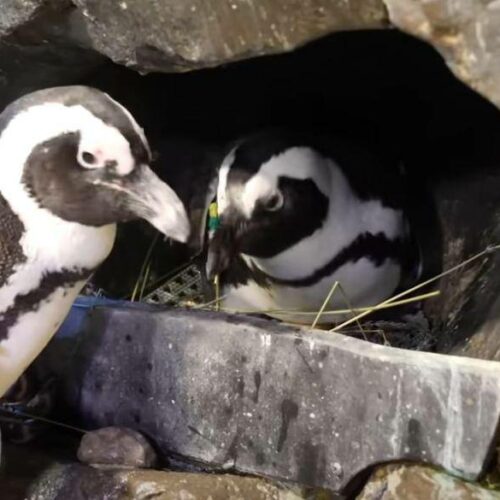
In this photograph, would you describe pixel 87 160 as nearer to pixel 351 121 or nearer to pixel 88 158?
pixel 88 158

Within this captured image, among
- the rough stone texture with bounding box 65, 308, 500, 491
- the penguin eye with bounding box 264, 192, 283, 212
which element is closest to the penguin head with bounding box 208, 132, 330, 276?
the penguin eye with bounding box 264, 192, 283, 212

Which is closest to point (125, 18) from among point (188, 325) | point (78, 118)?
point (78, 118)

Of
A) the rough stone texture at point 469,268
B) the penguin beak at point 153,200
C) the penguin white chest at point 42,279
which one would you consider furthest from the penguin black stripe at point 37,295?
the rough stone texture at point 469,268

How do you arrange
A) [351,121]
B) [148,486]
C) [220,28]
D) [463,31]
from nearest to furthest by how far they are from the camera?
1. [463,31]
2. [220,28]
3. [148,486]
4. [351,121]

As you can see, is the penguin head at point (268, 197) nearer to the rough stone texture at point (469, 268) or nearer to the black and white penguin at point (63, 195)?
the rough stone texture at point (469, 268)

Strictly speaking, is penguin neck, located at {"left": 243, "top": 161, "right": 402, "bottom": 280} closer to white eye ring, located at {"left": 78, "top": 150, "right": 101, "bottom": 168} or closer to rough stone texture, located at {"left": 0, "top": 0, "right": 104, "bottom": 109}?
rough stone texture, located at {"left": 0, "top": 0, "right": 104, "bottom": 109}

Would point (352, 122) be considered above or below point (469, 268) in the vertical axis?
above

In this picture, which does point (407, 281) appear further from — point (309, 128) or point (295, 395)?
point (295, 395)

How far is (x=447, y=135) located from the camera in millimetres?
1954

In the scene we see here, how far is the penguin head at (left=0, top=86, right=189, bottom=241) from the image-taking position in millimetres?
1132

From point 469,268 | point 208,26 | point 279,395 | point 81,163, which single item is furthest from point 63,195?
point 469,268

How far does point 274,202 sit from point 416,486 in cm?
59

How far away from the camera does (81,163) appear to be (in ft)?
3.76

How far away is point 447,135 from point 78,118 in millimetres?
1000
